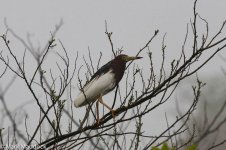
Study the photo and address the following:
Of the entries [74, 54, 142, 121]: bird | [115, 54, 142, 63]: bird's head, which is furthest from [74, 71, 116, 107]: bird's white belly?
[115, 54, 142, 63]: bird's head

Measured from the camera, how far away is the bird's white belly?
4.49 meters

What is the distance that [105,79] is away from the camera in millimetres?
4582

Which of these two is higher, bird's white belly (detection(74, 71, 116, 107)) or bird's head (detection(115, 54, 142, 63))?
bird's head (detection(115, 54, 142, 63))

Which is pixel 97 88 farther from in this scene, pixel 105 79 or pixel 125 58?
pixel 125 58

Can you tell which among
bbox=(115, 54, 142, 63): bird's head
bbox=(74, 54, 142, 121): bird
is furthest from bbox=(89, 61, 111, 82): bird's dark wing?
bbox=(115, 54, 142, 63): bird's head

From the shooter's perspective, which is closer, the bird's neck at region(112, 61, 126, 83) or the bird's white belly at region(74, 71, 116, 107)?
the bird's white belly at region(74, 71, 116, 107)

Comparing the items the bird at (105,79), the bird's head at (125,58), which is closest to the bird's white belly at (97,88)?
the bird at (105,79)

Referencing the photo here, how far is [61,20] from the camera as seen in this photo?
229 inches

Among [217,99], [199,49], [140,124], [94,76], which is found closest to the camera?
[199,49]

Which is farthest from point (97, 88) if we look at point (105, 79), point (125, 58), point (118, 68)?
point (125, 58)

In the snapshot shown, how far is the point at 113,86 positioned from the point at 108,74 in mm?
136

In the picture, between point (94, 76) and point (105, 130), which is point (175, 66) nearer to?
point (105, 130)

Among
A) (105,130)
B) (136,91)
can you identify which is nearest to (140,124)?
(136,91)

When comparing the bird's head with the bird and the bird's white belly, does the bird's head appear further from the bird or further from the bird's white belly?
the bird's white belly
